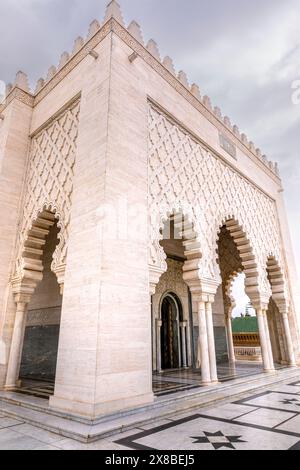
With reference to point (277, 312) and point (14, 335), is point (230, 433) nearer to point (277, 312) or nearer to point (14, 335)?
point (14, 335)

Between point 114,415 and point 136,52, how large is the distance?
14.5ft

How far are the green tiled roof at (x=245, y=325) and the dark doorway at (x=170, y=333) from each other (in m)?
8.58

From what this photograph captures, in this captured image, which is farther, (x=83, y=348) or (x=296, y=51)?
(x=296, y=51)

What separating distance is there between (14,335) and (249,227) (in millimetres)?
4725

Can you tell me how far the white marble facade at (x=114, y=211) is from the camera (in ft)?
9.37

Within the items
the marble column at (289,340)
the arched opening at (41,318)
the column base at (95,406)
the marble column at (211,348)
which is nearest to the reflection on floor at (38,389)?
the arched opening at (41,318)

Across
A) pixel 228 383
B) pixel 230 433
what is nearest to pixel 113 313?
pixel 230 433

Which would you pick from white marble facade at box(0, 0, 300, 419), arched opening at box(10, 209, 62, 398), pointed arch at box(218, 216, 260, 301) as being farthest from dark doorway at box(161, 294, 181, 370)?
arched opening at box(10, 209, 62, 398)

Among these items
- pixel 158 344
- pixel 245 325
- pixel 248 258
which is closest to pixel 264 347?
pixel 248 258

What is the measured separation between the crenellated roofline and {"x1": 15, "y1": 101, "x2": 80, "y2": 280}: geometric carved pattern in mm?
836

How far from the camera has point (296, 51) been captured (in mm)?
3713

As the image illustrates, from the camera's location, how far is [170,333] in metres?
6.92

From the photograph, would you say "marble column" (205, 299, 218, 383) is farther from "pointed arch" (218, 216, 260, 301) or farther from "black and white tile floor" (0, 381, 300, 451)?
"pointed arch" (218, 216, 260, 301)

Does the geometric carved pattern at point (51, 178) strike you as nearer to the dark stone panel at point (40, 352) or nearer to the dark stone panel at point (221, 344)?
the dark stone panel at point (40, 352)
